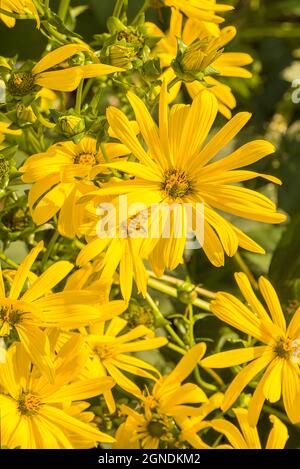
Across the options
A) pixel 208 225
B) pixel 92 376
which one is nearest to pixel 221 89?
pixel 208 225

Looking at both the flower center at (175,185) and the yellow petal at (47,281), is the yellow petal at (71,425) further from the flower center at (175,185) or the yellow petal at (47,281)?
the flower center at (175,185)

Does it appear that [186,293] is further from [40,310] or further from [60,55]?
[60,55]

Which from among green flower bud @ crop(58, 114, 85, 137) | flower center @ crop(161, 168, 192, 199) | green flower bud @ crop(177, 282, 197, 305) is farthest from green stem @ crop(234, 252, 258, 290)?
green flower bud @ crop(58, 114, 85, 137)

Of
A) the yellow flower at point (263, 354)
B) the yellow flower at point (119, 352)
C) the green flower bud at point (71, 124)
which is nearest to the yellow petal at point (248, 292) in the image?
the yellow flower at point (263, 354)

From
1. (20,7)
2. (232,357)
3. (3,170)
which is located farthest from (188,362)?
(20,7)

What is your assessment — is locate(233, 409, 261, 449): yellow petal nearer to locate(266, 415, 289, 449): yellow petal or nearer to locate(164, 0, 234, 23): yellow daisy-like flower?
locate(266, 415, 289, 449): yellow petal

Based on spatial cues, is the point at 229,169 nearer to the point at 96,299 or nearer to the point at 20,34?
the point at 96,299

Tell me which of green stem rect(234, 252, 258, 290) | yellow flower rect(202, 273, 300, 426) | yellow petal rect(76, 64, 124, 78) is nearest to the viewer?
yellow petal rect(76, 64, 124, 78)
